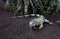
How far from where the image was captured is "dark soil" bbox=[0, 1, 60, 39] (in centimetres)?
422

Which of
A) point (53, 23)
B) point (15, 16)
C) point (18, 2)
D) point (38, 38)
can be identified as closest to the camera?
point (38, 38)

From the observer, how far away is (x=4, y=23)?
4.79 metres

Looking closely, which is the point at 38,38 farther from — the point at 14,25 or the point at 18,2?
the point at 18,2

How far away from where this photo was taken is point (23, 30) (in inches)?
175

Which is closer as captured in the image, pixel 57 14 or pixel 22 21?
pixel 22 21

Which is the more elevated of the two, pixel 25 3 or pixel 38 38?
pixel 25 3

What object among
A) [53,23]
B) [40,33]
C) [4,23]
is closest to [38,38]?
[40,33]

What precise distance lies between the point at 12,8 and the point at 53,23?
148 centimetres

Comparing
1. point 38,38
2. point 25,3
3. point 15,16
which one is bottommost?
point 38,38

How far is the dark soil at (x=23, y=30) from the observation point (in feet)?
13.8

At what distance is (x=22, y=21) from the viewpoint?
191 inches

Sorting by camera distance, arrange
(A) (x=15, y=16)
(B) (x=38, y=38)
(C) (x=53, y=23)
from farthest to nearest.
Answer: (A) (x=15, y=16), (C) (x=53, y=23), (B) (x=38, y=38)

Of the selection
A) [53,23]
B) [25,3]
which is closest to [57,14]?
[53,23]

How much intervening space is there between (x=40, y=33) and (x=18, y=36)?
532 mm
